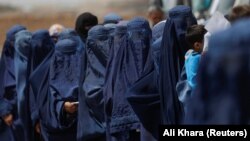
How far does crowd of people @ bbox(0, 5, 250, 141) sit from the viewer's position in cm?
481

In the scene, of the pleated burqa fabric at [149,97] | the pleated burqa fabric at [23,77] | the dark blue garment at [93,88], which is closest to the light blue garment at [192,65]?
the pleated burqa fabric at [149,97]

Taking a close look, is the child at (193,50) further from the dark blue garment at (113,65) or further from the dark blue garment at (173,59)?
the dark blue garment at (113,65)

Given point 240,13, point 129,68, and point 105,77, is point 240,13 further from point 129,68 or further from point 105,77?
point 105,77

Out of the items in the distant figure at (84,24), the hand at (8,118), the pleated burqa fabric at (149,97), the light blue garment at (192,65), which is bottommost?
the hand at (8,118)

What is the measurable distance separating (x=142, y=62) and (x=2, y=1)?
6.86 metres

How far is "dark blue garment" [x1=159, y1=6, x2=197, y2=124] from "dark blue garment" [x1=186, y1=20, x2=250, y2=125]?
95.3 inches

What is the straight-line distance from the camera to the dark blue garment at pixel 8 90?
7.07 meters

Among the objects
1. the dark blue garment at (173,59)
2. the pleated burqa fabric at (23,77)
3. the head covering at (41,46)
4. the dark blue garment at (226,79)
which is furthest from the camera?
the pleated burqa fabric at (23,77)

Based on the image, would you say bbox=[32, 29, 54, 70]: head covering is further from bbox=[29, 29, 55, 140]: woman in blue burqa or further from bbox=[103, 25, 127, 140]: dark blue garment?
bbox=[103, 25, 127, 140]: dark blue garment

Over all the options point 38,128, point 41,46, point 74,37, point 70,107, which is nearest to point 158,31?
point 70,107

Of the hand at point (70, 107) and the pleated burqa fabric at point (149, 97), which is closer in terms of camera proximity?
the pleated burqa fabric at point (149, 97)

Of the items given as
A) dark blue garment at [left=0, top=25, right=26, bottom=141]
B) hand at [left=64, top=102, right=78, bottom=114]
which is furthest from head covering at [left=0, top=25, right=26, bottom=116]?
hand at [left=64, top=102, right=78, bottom=114]

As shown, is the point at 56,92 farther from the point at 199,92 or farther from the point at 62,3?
the point at 62,3

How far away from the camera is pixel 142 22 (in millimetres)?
5422
